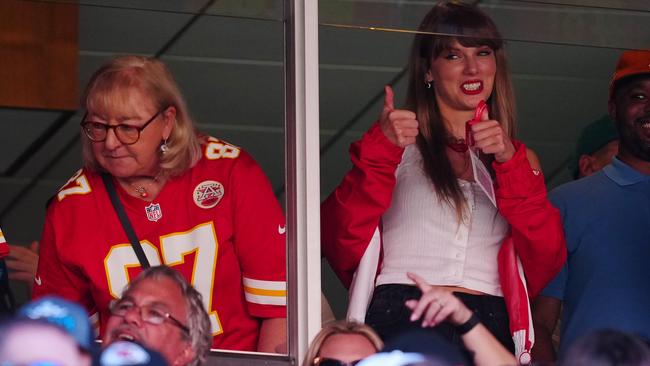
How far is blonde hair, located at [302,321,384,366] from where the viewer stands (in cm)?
409

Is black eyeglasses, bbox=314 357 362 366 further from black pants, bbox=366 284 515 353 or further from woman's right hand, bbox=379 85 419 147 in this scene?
woman's right hand, bbox=379 85 419 147

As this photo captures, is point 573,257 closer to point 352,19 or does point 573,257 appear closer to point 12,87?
point 352,19

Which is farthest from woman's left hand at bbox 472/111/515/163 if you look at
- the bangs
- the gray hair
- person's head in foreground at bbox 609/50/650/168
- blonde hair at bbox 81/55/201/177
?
the gray hair

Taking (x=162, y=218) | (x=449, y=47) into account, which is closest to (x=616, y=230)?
(x=449, y=47)

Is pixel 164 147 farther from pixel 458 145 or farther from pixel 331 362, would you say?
pixel 331 362

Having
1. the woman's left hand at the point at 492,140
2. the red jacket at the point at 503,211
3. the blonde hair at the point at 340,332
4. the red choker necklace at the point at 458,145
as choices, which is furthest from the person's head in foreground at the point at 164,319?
the red choker necklace at the point at 458,145

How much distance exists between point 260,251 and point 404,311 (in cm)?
49

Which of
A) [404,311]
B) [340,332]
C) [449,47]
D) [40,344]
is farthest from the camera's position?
[449,47]

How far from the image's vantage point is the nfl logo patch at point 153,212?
4801 millimetres

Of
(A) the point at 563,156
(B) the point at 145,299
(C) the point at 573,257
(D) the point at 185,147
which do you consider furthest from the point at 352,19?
(A) the point at 563,156

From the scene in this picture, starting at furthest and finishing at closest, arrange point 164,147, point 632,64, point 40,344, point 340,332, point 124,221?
point 632,64, point 164,147, point 124,221, point 340,332, point 40,344

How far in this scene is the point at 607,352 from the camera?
3365 millimetres

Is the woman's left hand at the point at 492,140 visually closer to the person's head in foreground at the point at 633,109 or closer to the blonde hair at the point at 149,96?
the person's head in foreground at the point at 633,109

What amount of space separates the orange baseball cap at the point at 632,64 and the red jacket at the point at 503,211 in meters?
0.75
